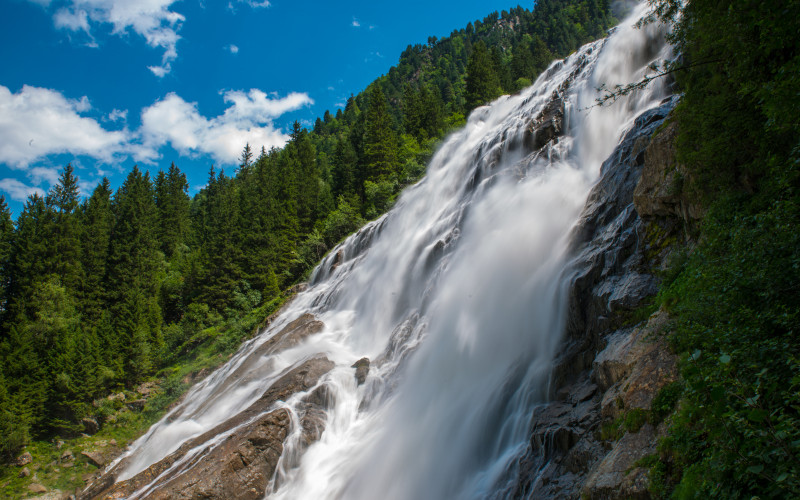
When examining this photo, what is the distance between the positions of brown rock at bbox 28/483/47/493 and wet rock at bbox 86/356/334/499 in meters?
9.57

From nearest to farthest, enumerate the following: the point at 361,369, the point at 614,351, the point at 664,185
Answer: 1. the point at 614,351
2. the point at 664,185
3. the point at 361,369

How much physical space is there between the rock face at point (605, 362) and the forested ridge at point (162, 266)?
74.6 ft

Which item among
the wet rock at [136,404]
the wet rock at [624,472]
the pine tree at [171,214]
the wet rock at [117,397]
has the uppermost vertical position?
the pine tree at [171,214]

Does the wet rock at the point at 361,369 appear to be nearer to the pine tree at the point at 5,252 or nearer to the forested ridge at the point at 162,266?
the forested ridge at the point at 162,266

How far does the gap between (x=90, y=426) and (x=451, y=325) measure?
25.7 m

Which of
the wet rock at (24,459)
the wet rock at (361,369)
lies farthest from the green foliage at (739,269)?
the wet rock at (24,459)

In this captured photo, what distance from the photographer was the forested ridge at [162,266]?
28.8m

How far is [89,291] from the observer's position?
136ft

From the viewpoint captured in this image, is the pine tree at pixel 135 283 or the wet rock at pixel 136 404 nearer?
the wet rock at pixel 136 404

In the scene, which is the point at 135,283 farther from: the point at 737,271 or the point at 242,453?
the point at 737,271

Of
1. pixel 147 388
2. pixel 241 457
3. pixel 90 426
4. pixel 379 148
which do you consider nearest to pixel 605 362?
pixel 241 457

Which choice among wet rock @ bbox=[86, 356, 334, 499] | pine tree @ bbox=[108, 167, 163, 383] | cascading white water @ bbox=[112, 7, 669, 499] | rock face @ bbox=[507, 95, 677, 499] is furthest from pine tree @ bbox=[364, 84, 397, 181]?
rock face @ bbox=[507, 95, 677, 499]

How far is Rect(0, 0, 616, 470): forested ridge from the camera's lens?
1135 inches

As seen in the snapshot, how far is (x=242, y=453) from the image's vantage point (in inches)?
475
